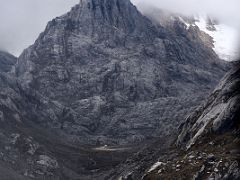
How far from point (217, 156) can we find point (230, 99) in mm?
37823

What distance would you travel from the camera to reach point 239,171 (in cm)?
13212

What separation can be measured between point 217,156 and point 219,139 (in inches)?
751

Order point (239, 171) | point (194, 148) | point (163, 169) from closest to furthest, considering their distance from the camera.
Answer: point (239, 171), point (163, 169), point (194, 148)

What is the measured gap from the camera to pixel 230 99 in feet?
595

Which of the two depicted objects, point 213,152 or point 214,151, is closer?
point 213,152

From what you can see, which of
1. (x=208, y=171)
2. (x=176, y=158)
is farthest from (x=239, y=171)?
(x=176, y=158)

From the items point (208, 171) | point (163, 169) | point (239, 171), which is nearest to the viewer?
point (239, 171)

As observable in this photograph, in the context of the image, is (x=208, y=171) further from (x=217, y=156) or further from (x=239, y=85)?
(x=239, y=85)

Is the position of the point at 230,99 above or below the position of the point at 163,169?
above

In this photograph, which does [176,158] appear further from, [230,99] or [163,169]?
[230,99]

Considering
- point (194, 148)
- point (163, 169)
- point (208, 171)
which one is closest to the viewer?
point (208, 171)

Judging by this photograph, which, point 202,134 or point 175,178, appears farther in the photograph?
point 202,134

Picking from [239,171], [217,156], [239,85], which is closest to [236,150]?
[217,156]

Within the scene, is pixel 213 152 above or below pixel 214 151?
above
